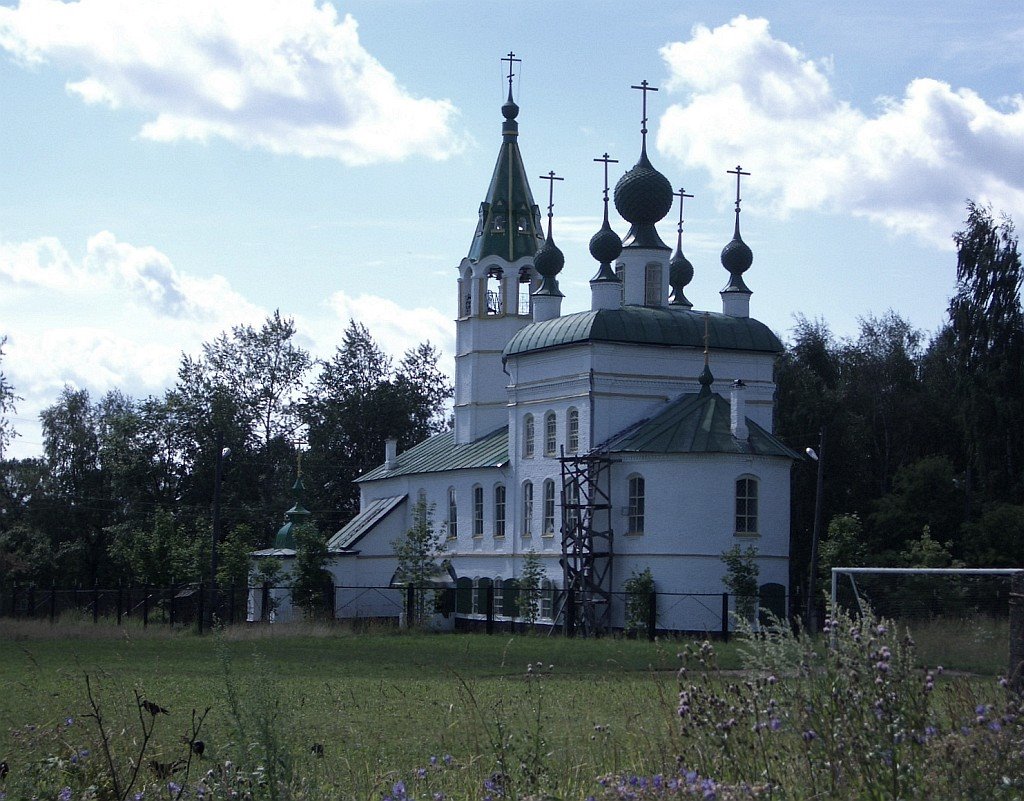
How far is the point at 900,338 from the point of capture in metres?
60.0

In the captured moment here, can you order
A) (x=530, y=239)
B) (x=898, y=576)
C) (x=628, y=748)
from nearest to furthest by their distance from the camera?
(x=628, y=748) → (x=898, y=576) → (x=530, y=239)

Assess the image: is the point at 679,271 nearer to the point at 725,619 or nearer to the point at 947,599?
the point at 725,619

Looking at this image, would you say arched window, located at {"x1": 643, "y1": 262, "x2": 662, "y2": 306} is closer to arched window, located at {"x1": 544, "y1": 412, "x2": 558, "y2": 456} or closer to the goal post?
arched window, located at {"x1": 544, "y1": 412, "x2": 558, "y2": 456}

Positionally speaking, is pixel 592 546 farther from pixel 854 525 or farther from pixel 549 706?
pixel 549 706

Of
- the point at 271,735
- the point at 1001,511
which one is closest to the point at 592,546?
the point at 1001,511

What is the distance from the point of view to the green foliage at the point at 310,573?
44375 mm

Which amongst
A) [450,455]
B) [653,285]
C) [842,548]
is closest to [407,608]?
[450,455]

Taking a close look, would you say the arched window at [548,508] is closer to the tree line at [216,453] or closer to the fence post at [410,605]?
the fence post at [410,605]

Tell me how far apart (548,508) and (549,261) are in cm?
952

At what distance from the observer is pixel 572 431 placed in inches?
1564

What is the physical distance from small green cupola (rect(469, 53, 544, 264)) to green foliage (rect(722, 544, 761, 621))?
51.0 feet

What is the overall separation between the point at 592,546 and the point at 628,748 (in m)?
26.9

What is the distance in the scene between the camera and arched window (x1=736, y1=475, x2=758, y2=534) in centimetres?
3709

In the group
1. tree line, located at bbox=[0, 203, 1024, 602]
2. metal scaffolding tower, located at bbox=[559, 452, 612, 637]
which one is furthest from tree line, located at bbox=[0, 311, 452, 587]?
metal scaffolding tower, located at bbox=[559, 452, 612, 637]
